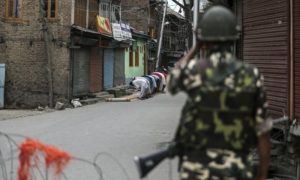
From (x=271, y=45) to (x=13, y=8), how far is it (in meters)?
19.7

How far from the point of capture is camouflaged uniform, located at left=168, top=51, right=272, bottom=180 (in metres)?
3.12

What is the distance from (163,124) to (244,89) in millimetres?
14484

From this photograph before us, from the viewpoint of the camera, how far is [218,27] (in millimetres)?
3205

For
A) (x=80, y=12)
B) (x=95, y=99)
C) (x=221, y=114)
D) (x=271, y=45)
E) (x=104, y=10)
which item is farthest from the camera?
(x=104, y=10)

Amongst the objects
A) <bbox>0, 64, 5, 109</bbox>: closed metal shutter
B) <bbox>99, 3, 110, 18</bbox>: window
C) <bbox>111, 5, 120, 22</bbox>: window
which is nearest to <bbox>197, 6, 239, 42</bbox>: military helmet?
<bbox>0, 64, 5, 109</bbox>: closed metal shutter

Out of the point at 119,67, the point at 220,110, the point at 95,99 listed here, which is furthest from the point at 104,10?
the point at 220,110

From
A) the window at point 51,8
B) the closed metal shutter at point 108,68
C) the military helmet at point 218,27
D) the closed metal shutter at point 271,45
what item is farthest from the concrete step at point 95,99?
the military helmet at point 218,27

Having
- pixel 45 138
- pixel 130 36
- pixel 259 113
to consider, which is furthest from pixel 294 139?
pixel 130 36

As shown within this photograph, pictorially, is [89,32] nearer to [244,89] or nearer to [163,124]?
[163,124]

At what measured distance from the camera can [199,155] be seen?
321 cm

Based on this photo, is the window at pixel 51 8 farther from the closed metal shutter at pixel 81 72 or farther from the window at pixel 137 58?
the window at pixel 137 58

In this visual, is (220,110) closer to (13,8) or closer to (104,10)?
(13,8)

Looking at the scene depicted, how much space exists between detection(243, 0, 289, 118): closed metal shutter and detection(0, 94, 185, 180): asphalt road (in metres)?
2.16

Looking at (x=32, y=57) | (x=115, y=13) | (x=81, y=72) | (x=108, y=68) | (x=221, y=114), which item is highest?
(x=115, y=13)
